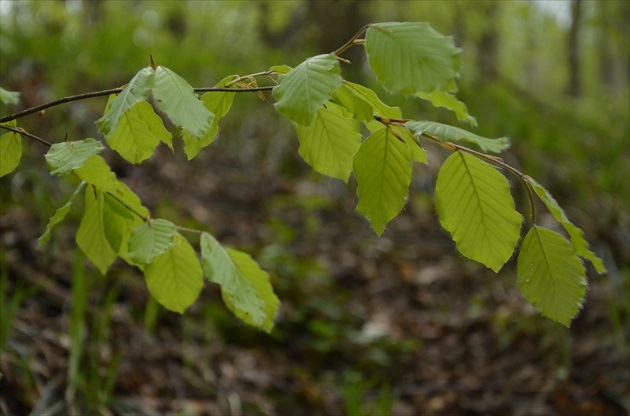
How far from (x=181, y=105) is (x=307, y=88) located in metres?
0.14

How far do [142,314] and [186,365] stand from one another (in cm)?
34

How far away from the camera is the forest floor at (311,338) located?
196 centimetres

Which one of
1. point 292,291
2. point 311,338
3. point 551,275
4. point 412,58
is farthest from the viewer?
point 292,291

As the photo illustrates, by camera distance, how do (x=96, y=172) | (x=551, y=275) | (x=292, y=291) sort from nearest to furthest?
(x=551, y=275) < (x=96, y=172) < (x=292, y=291)

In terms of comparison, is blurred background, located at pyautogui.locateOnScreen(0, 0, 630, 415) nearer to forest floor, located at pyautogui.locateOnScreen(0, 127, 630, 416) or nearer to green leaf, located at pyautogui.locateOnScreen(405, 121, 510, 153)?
forest floor, located at pyautogui.locateOnScreen(0, 127, 630, 416)

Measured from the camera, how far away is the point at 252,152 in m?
5.25

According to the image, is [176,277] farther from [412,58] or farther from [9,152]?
[412,58]

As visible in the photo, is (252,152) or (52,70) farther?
(252,152)

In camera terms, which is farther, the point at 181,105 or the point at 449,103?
the point at 449,103

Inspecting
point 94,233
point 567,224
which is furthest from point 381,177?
point 94,233

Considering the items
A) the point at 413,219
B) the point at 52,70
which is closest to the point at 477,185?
the point at 413,219

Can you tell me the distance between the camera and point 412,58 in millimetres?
644

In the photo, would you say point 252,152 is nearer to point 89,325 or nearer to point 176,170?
point 176,170

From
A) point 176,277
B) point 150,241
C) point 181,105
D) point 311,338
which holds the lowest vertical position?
point 311,338
